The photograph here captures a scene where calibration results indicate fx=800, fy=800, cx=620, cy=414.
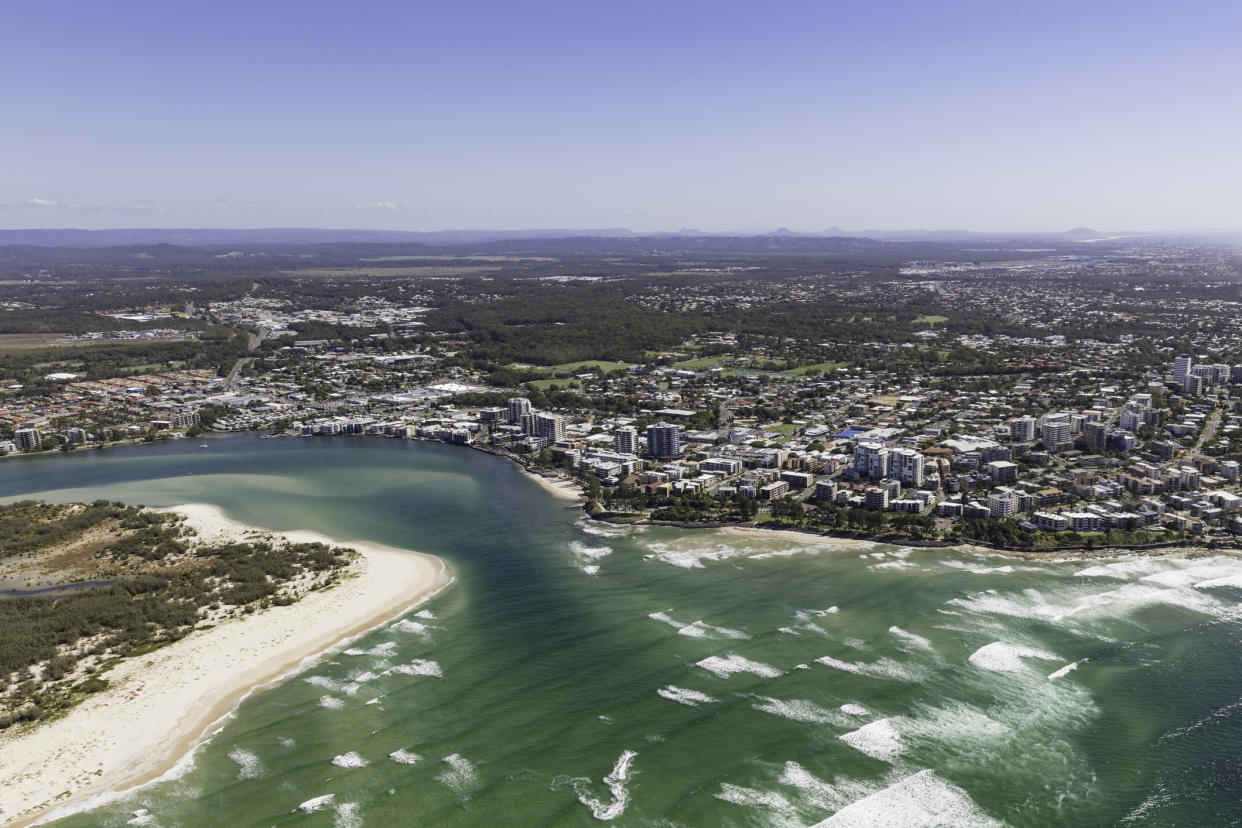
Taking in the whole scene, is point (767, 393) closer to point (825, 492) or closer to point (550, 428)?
point (550, 428)

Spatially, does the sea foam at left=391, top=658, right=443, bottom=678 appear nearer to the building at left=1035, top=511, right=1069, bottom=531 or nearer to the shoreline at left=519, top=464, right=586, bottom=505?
the shoreline at left=519, top=464, right=586, bottom=505

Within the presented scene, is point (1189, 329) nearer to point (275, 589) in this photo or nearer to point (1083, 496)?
point (1083, 496)

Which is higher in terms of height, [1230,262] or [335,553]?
[1230,262]

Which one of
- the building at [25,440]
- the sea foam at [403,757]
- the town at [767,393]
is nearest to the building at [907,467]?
the town at [767,393]

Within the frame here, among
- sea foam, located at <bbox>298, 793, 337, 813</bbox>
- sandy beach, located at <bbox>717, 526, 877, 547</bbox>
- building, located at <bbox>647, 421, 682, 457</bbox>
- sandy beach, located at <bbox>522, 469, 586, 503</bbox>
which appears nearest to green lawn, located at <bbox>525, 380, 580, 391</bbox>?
building, located at <bbox>647, 421, 682, 457</bbox>

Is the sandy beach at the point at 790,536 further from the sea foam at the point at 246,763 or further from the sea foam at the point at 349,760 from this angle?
the sea foam at the point at 246,763

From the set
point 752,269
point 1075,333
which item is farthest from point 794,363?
point 752,269

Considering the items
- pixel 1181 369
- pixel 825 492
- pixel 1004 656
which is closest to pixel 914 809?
pixel 1004 656
